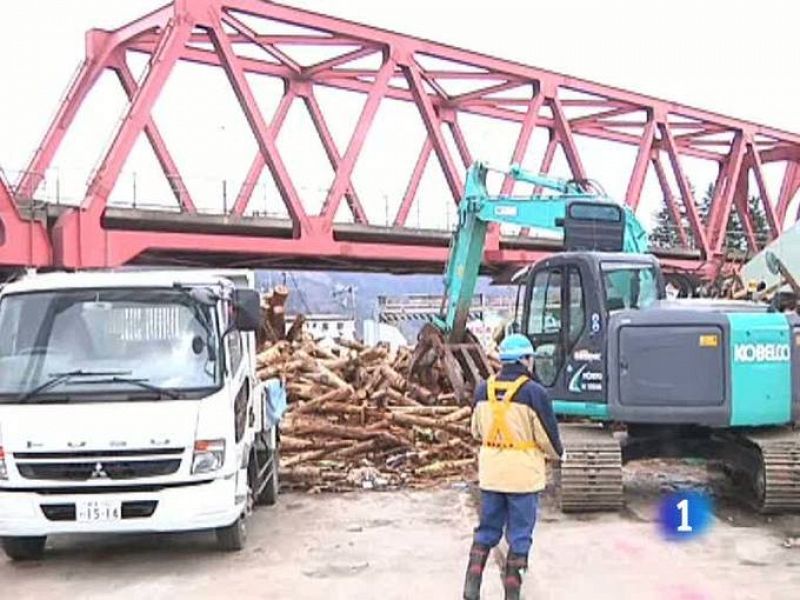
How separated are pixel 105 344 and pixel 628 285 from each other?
5.37m

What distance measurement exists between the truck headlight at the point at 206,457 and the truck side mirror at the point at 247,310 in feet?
4.21

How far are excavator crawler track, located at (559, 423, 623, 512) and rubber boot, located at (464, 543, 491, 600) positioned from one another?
325 cm

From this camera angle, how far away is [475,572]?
691cm

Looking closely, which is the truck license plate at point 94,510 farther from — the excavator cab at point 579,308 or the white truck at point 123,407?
the excavator cab at point 579,308

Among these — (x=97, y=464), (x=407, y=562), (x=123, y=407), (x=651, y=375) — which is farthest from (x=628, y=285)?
(x=97, y=464)

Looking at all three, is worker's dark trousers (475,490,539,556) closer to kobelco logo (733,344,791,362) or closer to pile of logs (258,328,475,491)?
kobelco logo (733,344,791,362)

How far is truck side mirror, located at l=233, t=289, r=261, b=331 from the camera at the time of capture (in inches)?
356

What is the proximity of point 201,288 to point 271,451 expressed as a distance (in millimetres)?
2613

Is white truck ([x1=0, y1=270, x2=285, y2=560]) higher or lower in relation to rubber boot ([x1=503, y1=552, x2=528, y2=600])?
higher

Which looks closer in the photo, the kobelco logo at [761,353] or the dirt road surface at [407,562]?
the dirt road surface at [407,562]

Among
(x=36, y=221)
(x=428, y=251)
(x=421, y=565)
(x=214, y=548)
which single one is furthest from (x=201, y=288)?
(x=428, y=251)

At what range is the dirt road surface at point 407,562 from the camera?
7.62 meters

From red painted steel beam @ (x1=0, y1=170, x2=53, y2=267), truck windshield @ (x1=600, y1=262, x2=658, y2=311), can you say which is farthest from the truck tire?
red painted steel beam @ (x1=0, y1=170, x2=53, y2=267)

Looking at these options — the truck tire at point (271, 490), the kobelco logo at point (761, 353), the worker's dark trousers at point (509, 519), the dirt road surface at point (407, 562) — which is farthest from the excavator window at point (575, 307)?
the worker's dark trousers at point (509, 519)
